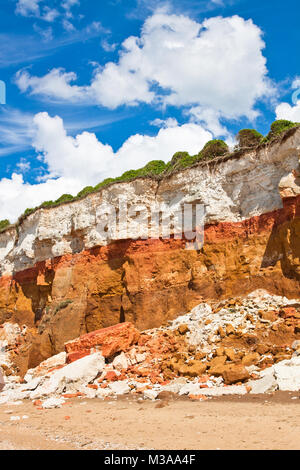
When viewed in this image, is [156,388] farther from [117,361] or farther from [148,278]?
[148,278]

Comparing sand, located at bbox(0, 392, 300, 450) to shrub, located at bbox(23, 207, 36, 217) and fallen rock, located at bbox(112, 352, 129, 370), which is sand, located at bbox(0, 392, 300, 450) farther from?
shrub, located at bbox(23, 207, 36, 217)

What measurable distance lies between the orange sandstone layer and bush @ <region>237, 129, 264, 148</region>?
4.31m

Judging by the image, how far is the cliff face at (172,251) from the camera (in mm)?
15148

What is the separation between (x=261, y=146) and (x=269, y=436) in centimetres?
1315

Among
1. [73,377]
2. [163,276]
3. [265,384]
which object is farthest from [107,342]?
[265,384]

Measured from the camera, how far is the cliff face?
1515 cm

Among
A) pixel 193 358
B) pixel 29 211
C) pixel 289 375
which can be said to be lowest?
pixel 193 358

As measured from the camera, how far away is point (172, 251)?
18141 mm

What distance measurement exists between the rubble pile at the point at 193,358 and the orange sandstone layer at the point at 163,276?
1185 millimetres

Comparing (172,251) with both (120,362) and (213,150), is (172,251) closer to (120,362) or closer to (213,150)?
(213,150)

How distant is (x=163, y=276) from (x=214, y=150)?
274 inches

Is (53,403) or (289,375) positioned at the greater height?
(289,375)

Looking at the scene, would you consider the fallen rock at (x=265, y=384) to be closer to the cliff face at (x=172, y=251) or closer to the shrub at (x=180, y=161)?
the cliff face at (x=172, y=251)
